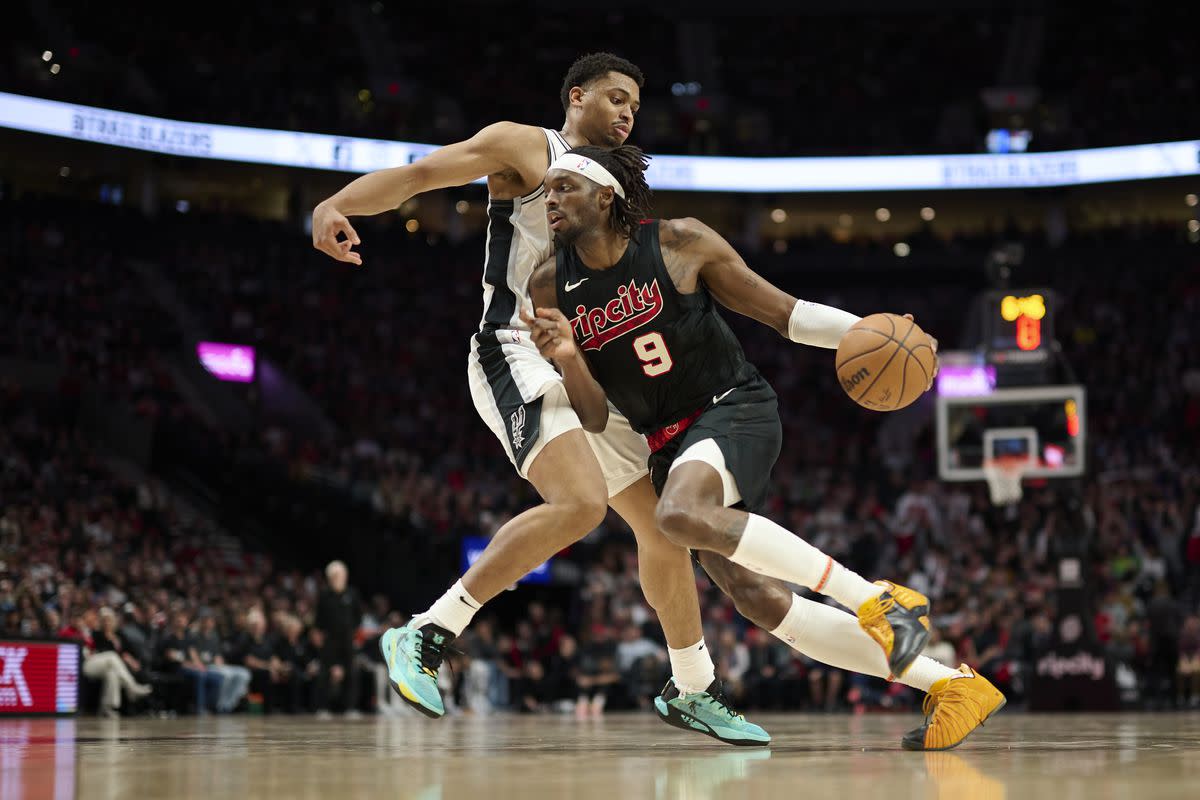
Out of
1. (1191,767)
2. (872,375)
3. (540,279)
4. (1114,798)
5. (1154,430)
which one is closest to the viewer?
(1114,798)

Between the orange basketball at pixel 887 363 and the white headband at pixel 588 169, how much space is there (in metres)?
0.94

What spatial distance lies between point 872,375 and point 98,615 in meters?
10.7

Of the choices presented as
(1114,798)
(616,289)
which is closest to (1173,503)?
(616,289)

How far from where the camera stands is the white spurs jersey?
15.6 ft

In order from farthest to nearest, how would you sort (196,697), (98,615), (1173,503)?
(1173,503), (196,697), (98,615)

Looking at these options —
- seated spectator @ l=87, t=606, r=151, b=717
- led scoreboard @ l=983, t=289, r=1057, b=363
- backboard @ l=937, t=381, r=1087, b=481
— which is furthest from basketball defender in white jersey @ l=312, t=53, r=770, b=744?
backboard @ l=937, t=381, r=1087, b=481

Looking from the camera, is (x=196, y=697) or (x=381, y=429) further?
(x=381, y=429)

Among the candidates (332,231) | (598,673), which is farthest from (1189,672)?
(332,231)

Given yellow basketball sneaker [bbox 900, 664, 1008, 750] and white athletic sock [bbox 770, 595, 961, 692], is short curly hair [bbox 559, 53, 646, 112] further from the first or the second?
yellow basketball sneaker [bbox 900, 664, 1008, 750]

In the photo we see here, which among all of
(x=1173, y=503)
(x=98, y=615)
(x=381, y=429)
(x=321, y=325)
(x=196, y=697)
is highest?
(x=321, y=325)

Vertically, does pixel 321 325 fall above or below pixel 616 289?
above

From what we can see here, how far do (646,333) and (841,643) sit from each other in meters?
1.19

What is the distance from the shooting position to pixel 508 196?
4746 mm

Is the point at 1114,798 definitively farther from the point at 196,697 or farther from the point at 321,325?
the point at 321,325
